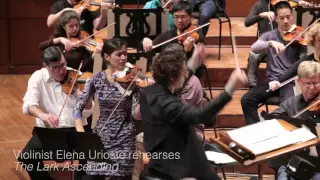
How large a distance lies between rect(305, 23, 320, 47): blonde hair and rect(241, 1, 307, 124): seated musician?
0.81 ft

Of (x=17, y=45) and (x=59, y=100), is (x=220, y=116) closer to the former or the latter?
(x=59, y=100)

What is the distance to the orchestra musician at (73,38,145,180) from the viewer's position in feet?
14.3

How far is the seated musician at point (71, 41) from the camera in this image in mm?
5492

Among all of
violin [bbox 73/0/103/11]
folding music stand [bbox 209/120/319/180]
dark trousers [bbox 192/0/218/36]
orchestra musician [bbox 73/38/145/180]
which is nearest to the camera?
folding music stand [bbox 209/120/319/180]

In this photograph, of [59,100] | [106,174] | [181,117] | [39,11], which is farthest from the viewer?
[39,11]

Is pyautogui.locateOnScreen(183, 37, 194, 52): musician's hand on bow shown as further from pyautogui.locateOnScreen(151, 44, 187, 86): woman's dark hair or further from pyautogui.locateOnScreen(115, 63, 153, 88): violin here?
pyautogui.locateOnScreen(151, 44, 187, 86): woman's dark hair

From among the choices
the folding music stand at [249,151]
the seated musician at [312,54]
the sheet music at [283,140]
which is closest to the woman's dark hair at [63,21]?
the seated musician at [312,54]

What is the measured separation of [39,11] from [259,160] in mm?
4725

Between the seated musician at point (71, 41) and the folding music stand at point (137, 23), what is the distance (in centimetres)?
24

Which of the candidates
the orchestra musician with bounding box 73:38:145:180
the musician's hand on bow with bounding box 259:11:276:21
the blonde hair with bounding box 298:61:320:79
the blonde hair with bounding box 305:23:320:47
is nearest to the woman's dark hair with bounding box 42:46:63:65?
the orchestra musician with bounding box 73:38:145:180

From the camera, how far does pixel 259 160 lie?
3434mm

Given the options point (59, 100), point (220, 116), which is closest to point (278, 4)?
point (220, 116)

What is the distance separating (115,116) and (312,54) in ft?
5.38

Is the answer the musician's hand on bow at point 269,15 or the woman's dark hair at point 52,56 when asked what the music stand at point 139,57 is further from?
the musician's hand on bow at point 269,15
